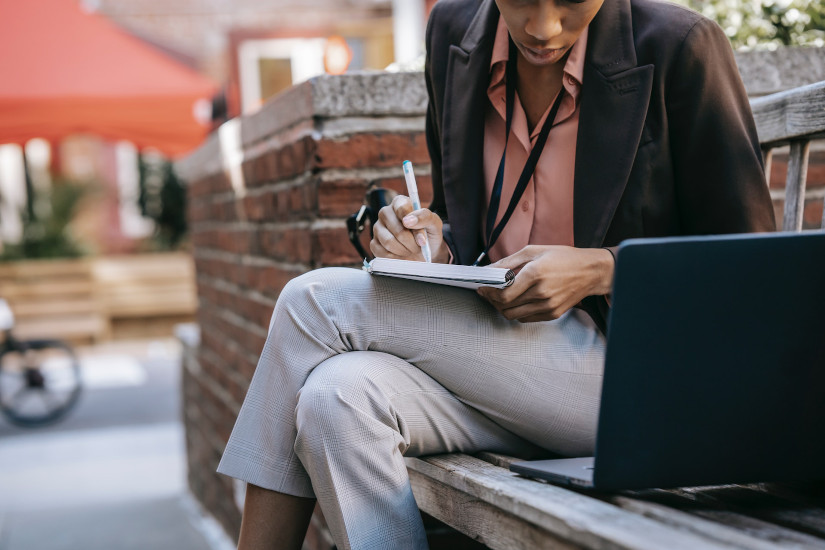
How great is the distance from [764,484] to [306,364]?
71 cm

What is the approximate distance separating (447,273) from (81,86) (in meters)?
5.76

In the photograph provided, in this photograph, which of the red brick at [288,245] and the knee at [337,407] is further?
the red brick at [288,245]

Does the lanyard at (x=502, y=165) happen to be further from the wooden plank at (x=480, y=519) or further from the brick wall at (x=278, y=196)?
the brick wall at (x=278, y=196)

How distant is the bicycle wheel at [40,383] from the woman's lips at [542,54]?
5876 millimetres

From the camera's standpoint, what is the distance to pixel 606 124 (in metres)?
1.61

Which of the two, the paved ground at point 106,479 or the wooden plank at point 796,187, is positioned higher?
the wooden plank at point 796,187

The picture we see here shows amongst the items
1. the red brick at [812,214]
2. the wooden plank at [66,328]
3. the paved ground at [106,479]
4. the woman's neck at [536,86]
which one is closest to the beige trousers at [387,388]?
the woman's neck at [536,86]

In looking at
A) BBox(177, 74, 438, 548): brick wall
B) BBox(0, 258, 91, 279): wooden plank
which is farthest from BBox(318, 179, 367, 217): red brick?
BBox(0, 258, 91, 279): wooden plank

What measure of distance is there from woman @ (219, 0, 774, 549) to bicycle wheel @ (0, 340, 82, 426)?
5689mm

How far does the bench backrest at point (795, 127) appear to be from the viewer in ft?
6.18

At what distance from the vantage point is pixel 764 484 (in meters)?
1.45

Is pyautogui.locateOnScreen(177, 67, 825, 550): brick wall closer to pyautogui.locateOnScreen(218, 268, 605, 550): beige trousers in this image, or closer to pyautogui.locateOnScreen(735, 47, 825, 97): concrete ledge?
pyautogui.locateOnScreen(735, 47, 825, 97): concrete ledge

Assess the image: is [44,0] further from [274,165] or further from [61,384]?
[274,165]

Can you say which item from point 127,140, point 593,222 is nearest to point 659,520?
point 593,222
